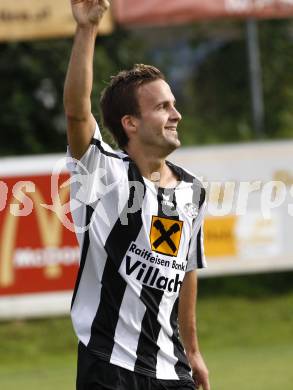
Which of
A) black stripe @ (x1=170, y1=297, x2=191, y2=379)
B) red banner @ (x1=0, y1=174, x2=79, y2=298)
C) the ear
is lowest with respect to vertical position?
red banner @ (x1=0, y1=174, x2=79, y2=298)

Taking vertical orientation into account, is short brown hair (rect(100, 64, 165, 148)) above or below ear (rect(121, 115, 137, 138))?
above

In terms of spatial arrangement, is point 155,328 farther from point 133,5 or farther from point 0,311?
point 133,5

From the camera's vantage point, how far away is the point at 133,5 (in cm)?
1398

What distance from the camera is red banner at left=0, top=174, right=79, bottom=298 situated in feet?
36.5

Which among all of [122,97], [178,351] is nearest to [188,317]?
[178,351]

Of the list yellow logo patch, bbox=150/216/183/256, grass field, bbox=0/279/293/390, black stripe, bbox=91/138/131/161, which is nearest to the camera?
black stripe, bbox=91/138/131/161

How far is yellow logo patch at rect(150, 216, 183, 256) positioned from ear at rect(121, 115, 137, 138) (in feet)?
1.34

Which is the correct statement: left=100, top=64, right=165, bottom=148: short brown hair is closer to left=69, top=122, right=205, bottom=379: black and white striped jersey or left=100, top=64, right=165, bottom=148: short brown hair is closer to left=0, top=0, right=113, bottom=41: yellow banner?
left=69, top=122, right=205, bottom=379: black and white striped jersey

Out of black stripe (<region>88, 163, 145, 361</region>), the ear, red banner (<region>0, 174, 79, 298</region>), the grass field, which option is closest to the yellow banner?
red banner (<region>0, 174, 79, 298</region>)

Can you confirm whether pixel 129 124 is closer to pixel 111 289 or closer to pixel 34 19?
pixel 111 289

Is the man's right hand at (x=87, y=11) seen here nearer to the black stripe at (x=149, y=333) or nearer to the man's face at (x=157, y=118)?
the man's face at (x=157, y=118)

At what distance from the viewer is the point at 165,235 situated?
471 centimetres

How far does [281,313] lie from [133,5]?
178 inches

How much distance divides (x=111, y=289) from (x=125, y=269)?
11cm
